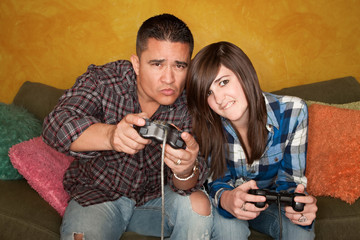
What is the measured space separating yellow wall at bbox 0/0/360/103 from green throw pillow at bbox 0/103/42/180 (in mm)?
588

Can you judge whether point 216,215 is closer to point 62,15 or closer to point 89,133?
point 89,133

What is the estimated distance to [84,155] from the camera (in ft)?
4.29

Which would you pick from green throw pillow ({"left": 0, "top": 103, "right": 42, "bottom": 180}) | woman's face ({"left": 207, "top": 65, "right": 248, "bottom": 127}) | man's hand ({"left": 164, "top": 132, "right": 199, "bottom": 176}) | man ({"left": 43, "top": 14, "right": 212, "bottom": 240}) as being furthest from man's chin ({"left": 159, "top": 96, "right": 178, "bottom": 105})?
green throw pillow ({"left": 0, "top": 103, "right": 42, "bottom": 180})

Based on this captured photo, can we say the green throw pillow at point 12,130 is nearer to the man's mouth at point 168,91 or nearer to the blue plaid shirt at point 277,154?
the man's mouth at point 168,91

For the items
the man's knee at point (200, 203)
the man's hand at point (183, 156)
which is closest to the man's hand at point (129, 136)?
the man's hand at point (183, 156)

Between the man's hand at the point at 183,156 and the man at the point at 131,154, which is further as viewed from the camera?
the man at the point at 131,154

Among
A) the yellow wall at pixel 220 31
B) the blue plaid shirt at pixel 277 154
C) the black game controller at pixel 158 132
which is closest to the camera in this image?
the black game controller at pixel 158 132

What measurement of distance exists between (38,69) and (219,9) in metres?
1.28

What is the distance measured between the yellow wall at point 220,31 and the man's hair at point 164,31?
0.67 meters

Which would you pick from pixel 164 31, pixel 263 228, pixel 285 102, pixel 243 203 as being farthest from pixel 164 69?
pixel 263 228

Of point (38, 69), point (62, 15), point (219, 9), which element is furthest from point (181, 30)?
point (38, 69)

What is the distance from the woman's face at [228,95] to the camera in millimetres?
1341

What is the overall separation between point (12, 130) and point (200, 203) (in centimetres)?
96

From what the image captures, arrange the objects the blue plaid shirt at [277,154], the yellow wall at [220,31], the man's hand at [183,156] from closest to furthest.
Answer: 1. the man's hand at [183,156]
2. the blue plaid shirt at [277,154]
3. the yellow wall at [220,31]
